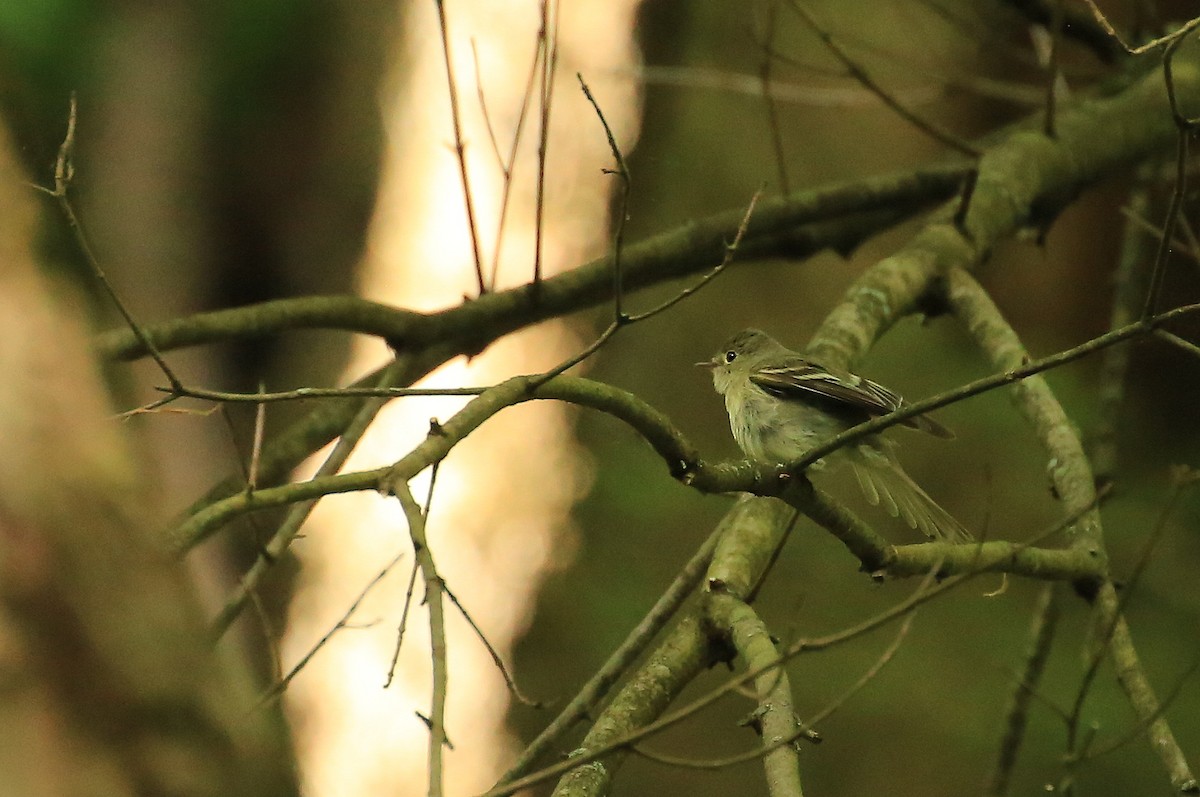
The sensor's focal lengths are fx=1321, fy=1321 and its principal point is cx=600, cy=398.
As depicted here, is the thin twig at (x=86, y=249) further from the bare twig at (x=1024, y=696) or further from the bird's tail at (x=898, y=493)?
the bare twig at (x=1024, y=696)

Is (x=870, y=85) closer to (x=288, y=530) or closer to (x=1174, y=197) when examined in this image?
(x=1174, y=197)

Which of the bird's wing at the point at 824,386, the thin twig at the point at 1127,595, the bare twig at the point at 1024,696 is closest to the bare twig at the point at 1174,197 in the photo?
the thin twig at the point at 1127,595

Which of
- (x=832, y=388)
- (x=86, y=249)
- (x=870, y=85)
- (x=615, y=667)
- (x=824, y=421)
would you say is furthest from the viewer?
A: (x=870, y=85)

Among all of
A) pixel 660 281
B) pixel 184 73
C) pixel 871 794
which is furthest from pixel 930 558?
pixel 184 73

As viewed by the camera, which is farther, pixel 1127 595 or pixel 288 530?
pixel 288 530

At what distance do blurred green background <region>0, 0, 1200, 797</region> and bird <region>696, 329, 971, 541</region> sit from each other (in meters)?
2.04

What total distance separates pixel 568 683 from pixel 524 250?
2.47m

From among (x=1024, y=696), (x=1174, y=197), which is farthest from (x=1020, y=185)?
(x=1174, y=197)

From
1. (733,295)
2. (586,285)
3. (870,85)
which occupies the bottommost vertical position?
(586,285)

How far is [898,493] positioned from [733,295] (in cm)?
426

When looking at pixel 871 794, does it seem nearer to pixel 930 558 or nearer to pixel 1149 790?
pixel 1149 790

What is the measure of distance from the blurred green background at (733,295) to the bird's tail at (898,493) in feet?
6.98

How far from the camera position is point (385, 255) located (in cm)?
767

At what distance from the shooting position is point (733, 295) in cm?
794
